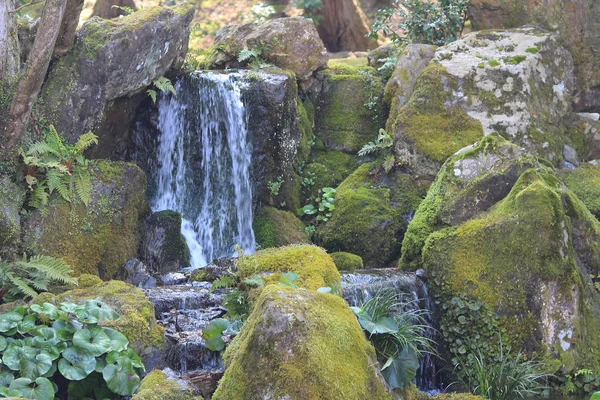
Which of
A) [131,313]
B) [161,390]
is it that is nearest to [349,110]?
[131,313]

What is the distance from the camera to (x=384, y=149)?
1163cm

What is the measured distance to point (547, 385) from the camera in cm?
728

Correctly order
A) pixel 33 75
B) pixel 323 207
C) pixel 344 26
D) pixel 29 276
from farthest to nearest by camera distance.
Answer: pixel 344 26 → pixel 323 207 → pixel 33 75 → pixel 29 276

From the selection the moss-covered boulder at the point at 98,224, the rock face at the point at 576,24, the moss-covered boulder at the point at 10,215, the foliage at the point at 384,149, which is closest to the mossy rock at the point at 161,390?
the moss-covered boulder at the point at 10,215

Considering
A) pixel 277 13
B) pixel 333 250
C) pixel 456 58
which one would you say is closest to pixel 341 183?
pixel 333 250

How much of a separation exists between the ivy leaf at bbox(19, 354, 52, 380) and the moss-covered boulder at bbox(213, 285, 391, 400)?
5.14 ft

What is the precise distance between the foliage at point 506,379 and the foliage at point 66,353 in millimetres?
3308

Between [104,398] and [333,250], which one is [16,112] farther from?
[333,250]

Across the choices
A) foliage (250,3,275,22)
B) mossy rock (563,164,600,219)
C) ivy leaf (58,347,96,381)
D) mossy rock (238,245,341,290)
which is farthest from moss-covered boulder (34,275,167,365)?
foliage (250,3,275,22)

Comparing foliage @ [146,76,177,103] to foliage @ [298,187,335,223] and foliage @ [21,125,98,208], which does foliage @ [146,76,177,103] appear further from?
foliage @ [298,187,335,223]

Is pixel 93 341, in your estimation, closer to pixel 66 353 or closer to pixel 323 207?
pixel 66 353

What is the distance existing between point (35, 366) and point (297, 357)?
228cm

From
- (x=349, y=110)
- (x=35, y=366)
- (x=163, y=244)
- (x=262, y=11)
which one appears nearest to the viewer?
(x=35, y=366)

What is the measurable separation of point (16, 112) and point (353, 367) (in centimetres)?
577
